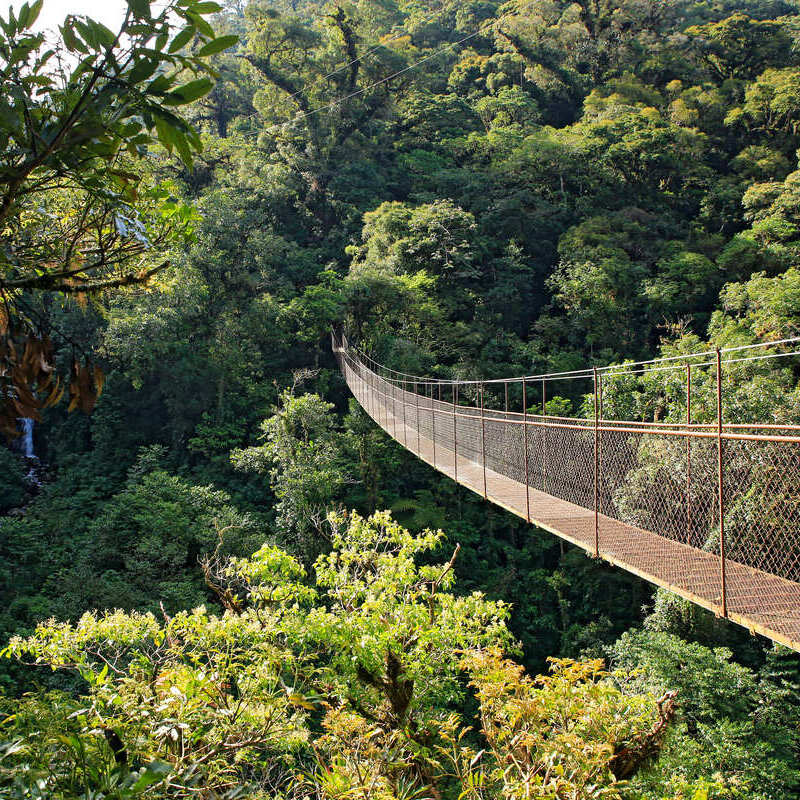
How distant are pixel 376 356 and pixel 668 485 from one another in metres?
8.79

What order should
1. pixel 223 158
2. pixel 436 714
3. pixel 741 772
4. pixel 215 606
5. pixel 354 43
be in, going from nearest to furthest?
pixel 436 714
pixel 741 772
pixel 215 606
pixel 223 158
pixel 354 43

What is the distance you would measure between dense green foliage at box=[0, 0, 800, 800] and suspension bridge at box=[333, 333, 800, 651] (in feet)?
0.58

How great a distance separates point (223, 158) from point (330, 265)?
432 centimetres

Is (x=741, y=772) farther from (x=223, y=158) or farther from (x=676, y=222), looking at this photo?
(x=223, y=158)

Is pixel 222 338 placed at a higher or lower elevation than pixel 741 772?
higher

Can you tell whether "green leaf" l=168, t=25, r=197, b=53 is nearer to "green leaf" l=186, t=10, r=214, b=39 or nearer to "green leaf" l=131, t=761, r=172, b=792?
"green leaf" l=186, t=10, r=214, b=39

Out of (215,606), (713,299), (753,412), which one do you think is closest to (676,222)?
(713,299)

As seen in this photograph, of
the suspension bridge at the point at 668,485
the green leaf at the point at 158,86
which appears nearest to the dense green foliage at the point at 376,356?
the green leaf at the point at 158,86

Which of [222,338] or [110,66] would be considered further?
[222,338]

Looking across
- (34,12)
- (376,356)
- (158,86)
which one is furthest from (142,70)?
(376,356)

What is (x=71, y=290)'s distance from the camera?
88 cm

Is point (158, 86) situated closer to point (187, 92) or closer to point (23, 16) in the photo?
point (187, 92)

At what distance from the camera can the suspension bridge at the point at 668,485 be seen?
6.19ft

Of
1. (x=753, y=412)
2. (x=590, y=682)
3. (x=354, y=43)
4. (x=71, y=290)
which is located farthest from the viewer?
(x=354, y=43)
